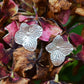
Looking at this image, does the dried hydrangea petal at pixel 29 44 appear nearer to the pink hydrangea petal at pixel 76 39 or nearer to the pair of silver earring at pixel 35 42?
the pair of silver earring at pixel 35 42

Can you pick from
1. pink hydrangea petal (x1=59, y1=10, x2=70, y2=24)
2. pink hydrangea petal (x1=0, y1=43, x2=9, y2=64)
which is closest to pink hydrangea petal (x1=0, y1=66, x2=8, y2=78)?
pink hydrangea petal (x1=0, y1=43, x2=9, y2=64)

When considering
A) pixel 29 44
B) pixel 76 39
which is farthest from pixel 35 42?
pixel 76 39

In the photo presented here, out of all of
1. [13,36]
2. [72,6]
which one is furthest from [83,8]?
[13,36]

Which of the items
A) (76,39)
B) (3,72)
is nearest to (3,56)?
(3,72)

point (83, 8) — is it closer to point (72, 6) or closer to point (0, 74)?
point (72, 6)

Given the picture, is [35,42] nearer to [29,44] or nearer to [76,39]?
[29,44]

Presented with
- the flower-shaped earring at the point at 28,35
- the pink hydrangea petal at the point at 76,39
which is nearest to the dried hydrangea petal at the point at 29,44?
the flower-shaped earring at the point at 28,35
